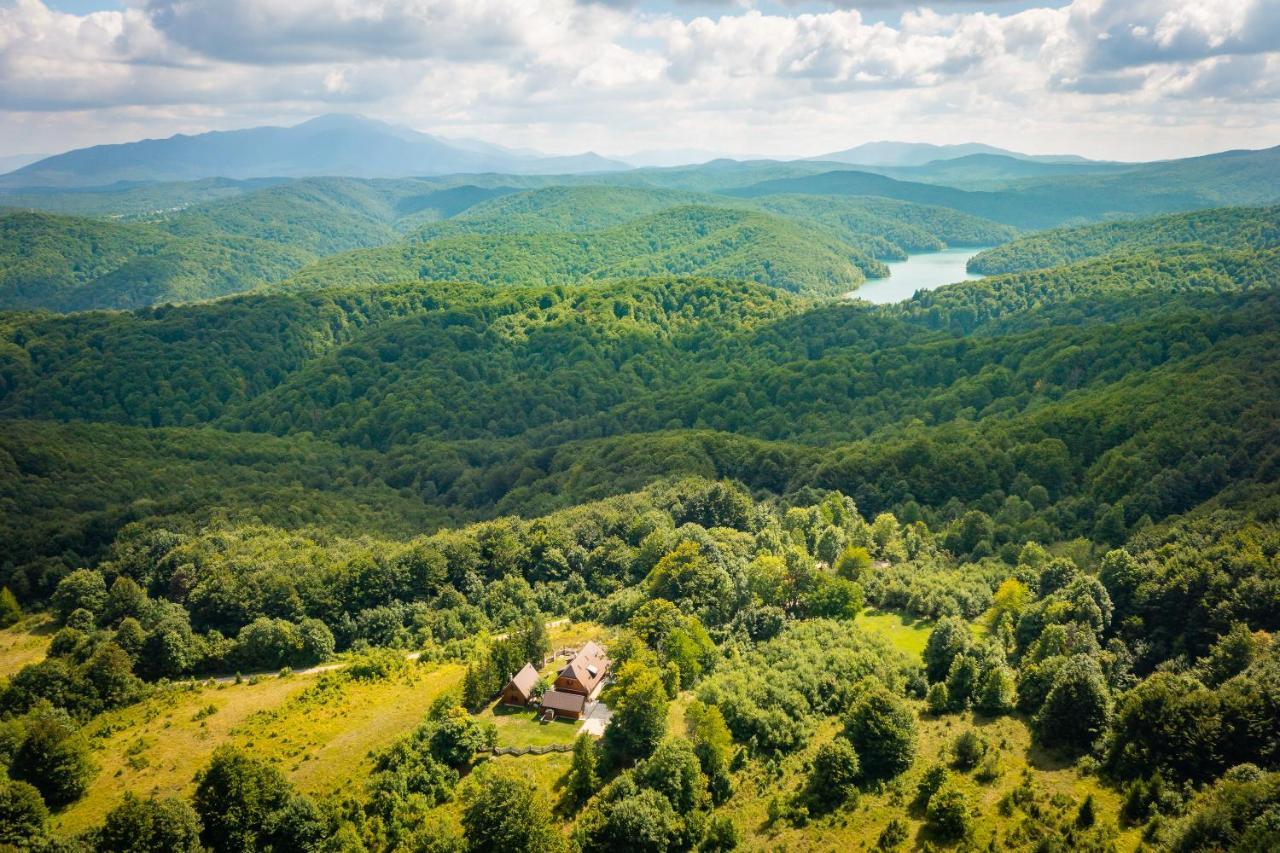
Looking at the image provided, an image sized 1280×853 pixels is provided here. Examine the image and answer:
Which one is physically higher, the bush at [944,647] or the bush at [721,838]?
the bush at [944,647]

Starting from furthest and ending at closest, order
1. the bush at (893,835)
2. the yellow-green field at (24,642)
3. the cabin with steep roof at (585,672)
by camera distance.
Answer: the yellow-green field at (24,642) → the cabin with steep roof at (585,672) → the bush at (893,835)

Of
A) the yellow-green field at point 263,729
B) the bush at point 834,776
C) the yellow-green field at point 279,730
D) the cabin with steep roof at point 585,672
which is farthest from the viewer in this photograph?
the cabin with steep roof at point 585,672

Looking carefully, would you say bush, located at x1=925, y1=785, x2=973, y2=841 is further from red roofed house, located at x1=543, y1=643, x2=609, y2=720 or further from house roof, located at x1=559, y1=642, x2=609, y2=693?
house roof, located at x1=559, y1=642, x2=609, y2=693

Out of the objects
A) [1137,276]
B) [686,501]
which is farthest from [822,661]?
[1137,276]

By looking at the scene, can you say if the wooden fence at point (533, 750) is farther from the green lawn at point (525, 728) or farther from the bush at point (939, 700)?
the bush at point (939, 700)

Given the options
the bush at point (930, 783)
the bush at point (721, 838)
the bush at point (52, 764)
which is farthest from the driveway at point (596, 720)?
the bush at point (52, 764)

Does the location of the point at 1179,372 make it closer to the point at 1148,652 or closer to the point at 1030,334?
the point at 1030,334

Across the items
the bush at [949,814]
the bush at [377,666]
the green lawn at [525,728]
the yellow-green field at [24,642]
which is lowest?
the yellow-green field at [24,642]
